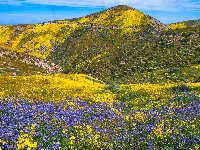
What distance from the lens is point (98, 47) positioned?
117m

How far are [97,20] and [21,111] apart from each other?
155m

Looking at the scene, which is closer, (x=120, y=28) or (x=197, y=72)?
(x=197, y=72)

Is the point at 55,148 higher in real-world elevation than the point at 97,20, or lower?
lower

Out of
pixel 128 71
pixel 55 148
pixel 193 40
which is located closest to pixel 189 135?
pixel 55 148

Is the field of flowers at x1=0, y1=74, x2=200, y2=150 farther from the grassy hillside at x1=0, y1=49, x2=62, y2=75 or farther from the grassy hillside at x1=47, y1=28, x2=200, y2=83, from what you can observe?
the grassy hillside at x1=47, y1=28, x2=200, y2=83

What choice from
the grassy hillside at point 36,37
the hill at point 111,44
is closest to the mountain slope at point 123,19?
the hill at point 111,44

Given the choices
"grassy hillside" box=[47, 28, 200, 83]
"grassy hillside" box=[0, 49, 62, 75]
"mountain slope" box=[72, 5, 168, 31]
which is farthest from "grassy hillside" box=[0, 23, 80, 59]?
"grassy hillside" box=[0, 49, 62, 75]

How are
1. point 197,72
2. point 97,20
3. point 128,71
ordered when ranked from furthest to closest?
point 97,20
point 128,71
point 197,72

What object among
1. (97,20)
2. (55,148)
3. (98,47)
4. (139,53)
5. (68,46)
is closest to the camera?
(55,148)

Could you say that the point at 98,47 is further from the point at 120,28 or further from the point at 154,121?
the point at 154,121

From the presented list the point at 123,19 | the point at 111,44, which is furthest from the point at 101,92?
the point at 123,19

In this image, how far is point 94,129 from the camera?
11.2 metres

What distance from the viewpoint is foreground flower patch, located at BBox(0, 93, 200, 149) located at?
30.9ft

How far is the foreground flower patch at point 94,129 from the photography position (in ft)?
30.9
